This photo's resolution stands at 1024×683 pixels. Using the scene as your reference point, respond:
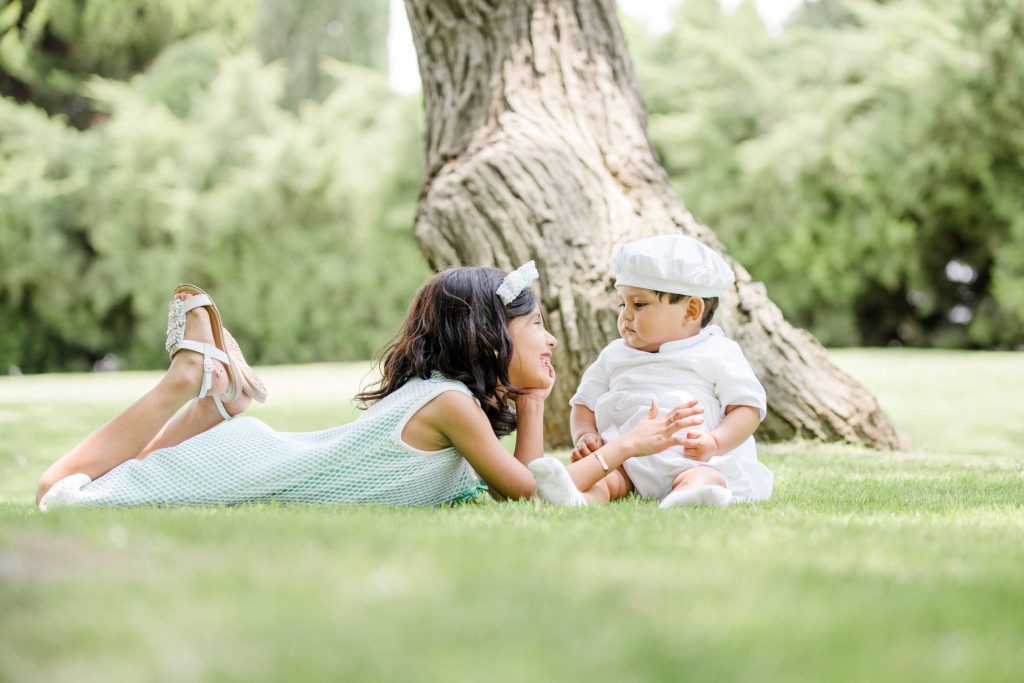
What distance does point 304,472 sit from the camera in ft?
9.26

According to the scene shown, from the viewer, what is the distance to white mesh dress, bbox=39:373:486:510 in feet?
9.20

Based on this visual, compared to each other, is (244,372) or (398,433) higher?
(244,372)

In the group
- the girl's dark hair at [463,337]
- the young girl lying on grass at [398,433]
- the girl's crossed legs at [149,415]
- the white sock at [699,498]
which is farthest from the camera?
the girl's crossed legs at [149,415]

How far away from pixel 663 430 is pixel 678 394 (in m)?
0.31

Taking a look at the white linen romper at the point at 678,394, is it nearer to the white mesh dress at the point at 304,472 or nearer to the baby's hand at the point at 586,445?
the baby's hand at the point at 586,445

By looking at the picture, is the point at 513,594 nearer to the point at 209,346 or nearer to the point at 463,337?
the point at 463,337

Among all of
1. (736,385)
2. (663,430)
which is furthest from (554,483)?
(736,385)

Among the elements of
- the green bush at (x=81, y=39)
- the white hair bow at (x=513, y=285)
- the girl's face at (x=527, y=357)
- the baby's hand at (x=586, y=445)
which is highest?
the green bush at (x=81, y=39)

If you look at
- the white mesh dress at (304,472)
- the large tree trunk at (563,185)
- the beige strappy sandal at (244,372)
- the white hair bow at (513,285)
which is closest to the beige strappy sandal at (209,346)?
the beige strappy sandal at (244,372)

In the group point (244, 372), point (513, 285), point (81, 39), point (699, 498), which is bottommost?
point (699, 498)

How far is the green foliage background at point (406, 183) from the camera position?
1123cm

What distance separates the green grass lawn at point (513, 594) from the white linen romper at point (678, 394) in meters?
0.41

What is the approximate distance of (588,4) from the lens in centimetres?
516

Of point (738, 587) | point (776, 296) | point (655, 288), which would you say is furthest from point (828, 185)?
point (738, 587)
